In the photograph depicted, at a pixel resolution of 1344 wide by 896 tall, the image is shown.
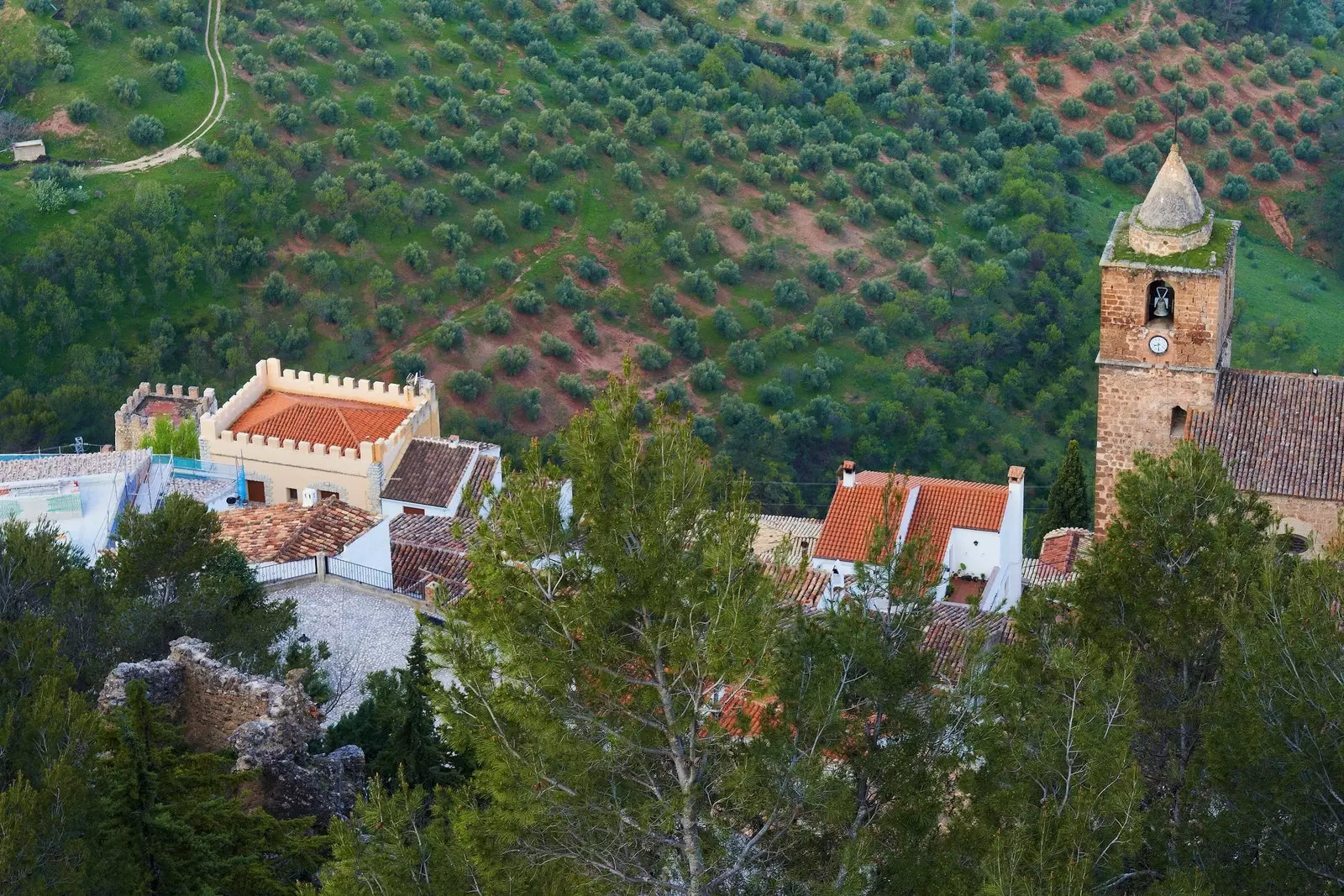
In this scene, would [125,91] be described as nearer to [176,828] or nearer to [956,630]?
[956,630]

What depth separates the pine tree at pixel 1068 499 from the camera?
37.9 meters

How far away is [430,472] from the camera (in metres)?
32.9

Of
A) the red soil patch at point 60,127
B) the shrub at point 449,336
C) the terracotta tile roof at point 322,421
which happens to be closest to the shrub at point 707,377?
the shrub at point 449,336

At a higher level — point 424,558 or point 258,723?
point 424,558

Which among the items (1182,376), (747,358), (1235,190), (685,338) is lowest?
(1182,376)

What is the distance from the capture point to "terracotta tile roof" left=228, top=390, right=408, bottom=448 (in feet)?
111

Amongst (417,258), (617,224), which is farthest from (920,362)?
(417,258)

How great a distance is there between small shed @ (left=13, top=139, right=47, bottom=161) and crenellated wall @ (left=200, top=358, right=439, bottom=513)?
67.4 feet

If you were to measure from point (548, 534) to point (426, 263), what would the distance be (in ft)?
137

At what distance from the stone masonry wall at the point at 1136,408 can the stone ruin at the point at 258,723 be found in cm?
1256

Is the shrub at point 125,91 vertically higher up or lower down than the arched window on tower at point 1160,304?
higher up

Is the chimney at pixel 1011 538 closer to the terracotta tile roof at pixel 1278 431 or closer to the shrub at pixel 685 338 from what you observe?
the terracotta tile roof at pixel 1278 431

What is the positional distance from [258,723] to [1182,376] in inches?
569

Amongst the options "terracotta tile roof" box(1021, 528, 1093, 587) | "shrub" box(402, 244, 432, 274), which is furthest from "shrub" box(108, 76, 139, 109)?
"terracotta tile roof" box(1021, 528, 1093, 587)
